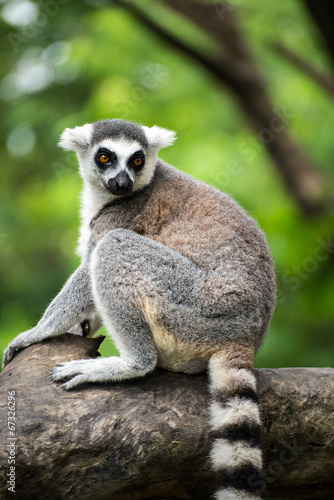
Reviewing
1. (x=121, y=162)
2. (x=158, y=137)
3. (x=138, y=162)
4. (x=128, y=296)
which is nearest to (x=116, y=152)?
(x=121, y=162)

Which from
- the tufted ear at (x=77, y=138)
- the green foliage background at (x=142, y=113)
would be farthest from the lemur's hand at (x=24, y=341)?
the green foliage background at (x=142, y=113)

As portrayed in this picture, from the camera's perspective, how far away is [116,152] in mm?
5312

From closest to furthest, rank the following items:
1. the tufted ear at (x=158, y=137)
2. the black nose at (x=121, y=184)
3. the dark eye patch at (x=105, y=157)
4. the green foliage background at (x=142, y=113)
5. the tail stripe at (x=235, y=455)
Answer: the tail stripe at (x=235, y=455) < the black nose at (x=121, y=184) < the dark eye patch at (x=105, y=157) < the tufted ear at (x=158, y=137) < the green foliage background at (x=142, y=113)

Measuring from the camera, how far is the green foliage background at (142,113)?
352 inches

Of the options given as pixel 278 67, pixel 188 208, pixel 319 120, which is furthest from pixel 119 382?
pixel 278 67

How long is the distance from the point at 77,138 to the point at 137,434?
115 inches

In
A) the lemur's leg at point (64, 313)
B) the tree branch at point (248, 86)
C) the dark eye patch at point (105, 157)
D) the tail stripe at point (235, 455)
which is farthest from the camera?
the tree branch at point (248, 86)

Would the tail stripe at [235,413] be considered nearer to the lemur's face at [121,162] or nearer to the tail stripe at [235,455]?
the tail stripe at [235,455]

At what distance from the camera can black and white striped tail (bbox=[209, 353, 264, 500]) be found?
141 inches

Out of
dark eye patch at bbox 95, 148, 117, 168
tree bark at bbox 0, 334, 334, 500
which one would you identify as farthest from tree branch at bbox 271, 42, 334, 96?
tree bark at bbox 0, 334, 334, 500

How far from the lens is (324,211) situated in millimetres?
8219

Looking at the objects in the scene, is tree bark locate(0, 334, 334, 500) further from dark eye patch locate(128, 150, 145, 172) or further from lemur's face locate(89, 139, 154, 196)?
dark eye patch locate(128, 150, 145, 172)

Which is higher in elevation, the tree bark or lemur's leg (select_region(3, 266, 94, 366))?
lemur's leg (select_region(3, 266, 94, 366))

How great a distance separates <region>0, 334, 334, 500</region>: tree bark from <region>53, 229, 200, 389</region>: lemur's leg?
144 mm
